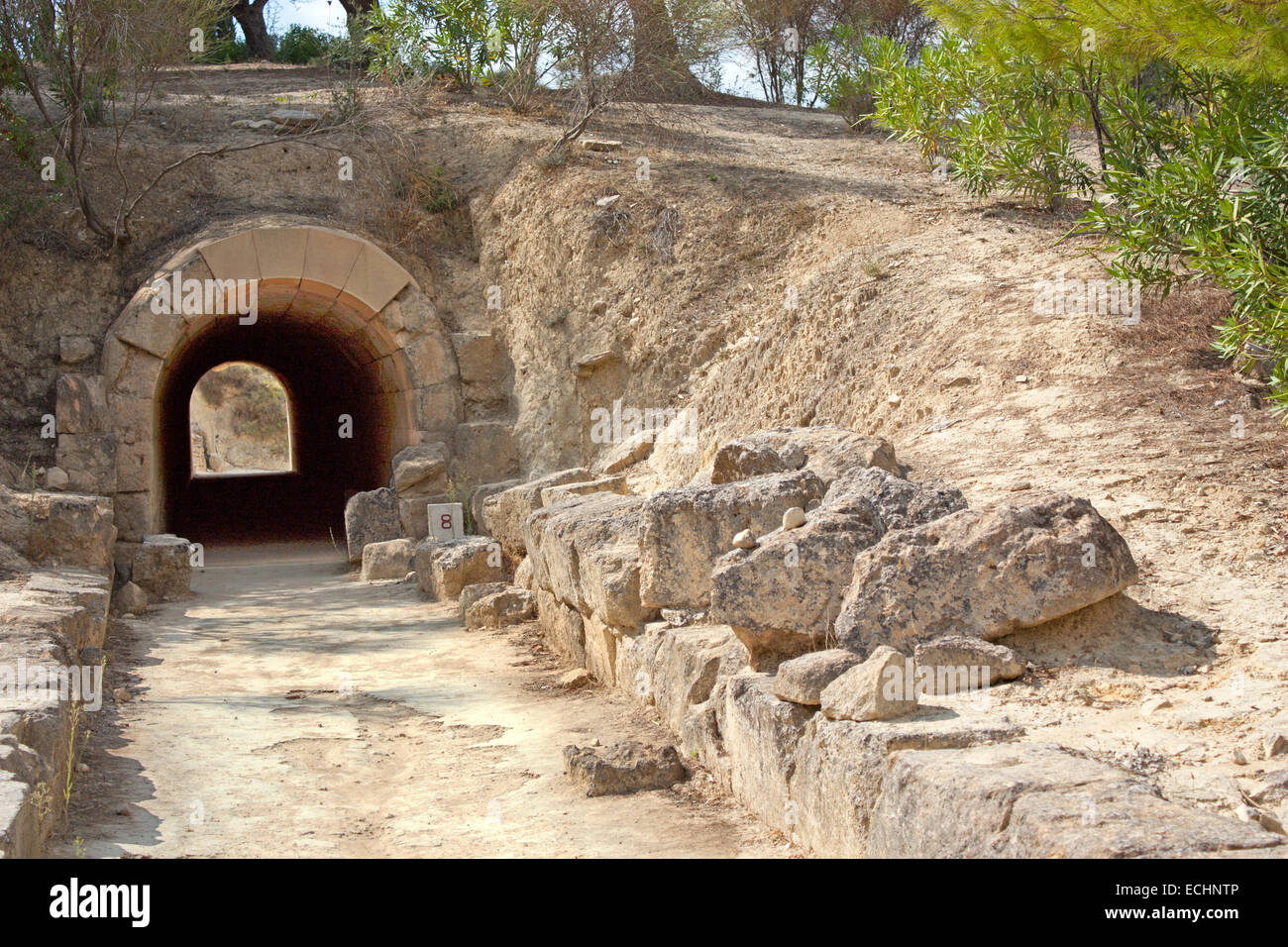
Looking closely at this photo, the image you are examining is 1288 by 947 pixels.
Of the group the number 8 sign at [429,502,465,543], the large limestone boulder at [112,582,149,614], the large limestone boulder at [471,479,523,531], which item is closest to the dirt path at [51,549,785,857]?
the large limestone boulder at [112,582,149,614]

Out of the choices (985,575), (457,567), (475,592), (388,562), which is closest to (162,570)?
(388,562)

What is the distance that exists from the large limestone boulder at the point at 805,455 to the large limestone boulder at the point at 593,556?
74cm

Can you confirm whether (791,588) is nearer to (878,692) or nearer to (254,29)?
(878,692)

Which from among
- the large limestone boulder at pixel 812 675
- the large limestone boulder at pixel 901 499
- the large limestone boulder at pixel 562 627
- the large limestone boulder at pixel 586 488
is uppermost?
the large limestone boulder at pixel 901 499

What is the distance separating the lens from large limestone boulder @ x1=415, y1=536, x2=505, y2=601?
9.37 meters

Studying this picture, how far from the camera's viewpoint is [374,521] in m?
11.4

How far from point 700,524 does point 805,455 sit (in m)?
0.90

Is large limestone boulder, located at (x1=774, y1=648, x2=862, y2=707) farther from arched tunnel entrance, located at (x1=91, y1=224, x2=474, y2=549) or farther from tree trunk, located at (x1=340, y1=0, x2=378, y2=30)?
tree trunk, located at (x1=340, y1=0, x2=378, y2=30)

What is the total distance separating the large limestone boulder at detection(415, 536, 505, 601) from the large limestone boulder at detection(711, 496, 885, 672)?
5112mm

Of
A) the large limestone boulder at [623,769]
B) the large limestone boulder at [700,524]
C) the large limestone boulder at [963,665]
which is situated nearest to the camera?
the large limestone boulder at [963,665]

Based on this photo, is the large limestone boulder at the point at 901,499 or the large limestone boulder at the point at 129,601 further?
the large limestone boulder at the point at 129,601

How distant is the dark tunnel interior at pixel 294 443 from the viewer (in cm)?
1422

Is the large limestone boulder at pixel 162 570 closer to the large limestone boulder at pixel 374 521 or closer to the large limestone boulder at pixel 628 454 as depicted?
the large limestone boulder at pixel 374 521

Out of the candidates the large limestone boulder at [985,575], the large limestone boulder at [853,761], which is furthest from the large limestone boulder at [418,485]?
the large limestone boulder at [853,761]
